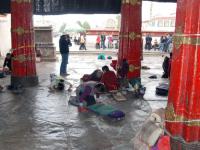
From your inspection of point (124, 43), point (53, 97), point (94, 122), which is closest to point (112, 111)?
point (94, 122)

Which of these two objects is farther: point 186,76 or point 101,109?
point 101,109

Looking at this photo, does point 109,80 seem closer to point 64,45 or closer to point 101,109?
point 101,109

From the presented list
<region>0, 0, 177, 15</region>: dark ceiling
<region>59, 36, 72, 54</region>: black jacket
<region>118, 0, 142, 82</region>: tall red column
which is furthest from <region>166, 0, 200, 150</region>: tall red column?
<region>0, 0, 177, 15</region>: dark ceiling

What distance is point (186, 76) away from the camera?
4238 mm

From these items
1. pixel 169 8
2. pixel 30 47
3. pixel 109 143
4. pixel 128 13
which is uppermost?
pixel 169 8

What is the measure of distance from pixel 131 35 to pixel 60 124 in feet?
14.8

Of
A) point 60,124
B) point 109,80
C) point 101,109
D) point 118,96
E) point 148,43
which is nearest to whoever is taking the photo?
point 60,124

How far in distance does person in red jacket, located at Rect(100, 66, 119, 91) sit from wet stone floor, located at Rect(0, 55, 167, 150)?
977 millimetres

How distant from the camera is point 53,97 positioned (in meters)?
9.43

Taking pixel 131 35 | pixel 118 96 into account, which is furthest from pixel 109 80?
pixel 131 35

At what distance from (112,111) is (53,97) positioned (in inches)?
105

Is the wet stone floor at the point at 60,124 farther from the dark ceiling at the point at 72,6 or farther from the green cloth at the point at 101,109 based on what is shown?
the dark ceiling at the point at 72,6

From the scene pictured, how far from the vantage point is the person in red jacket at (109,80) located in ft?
32.7

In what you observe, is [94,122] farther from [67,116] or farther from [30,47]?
[30,47]
